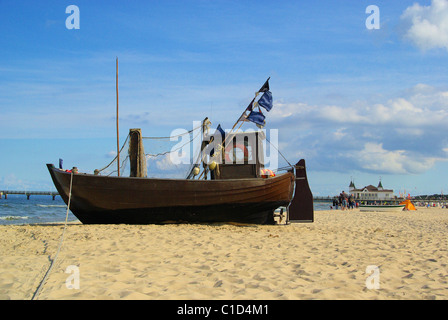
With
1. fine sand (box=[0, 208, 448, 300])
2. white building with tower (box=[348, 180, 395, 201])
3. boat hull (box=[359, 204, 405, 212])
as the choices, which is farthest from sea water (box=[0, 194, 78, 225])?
white building with tower (box=[348, 180, 395, 201])

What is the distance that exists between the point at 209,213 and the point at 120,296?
8623mm

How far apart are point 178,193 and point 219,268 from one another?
6813 mm

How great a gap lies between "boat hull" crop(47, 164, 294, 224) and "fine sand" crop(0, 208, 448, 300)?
10.7ft

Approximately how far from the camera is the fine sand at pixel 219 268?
4633 millimetres

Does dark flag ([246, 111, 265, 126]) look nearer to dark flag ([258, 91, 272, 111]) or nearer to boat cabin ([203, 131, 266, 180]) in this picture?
dark flag ([258, 91, 272, 111])

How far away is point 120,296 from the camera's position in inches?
173

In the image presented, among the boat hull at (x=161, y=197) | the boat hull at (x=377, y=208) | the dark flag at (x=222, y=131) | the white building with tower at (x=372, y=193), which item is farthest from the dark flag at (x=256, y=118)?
the white building with tower at (x=372, y=193)

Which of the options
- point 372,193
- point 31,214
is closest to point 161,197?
point 31,214

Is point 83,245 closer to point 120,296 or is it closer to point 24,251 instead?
point 24,251

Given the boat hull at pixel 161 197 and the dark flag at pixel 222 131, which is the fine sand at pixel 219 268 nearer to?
the boat hull at pixel 161 197

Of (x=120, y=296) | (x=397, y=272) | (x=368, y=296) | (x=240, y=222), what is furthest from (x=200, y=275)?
(x=240, y=222)

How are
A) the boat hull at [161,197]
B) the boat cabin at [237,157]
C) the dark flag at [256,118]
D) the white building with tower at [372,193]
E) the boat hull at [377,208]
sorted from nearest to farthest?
the boat hull at [161,197], the boat cabin at [237,157], the dark flag at [256,118], the boat hull at [377,208], the white building with tower at [372,193]

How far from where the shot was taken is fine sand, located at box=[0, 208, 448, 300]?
4633 mm

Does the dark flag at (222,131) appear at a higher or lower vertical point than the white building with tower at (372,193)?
higher
